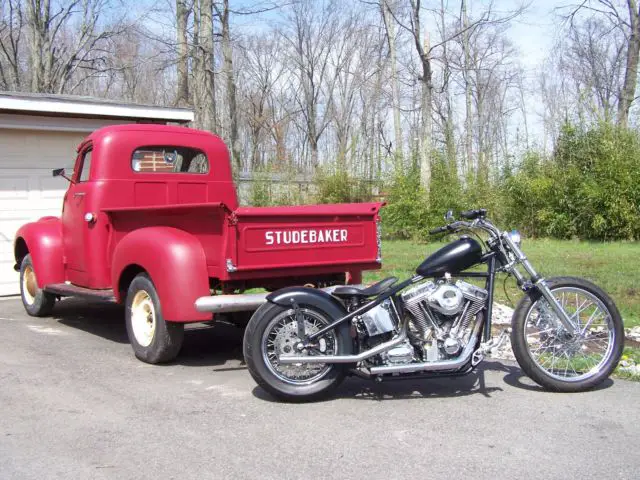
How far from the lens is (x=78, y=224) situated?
734 centimetres

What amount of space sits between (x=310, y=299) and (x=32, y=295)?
17.8ft

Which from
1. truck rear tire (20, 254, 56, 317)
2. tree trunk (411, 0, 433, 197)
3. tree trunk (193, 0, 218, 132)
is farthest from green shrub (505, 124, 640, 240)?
truck rear tire (20, 254, 56, 317)

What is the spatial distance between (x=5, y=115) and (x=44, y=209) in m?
1.56

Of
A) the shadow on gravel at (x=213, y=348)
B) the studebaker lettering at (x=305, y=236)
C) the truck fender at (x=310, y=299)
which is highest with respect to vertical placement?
the studebaker lettering at (x=305, y=236)

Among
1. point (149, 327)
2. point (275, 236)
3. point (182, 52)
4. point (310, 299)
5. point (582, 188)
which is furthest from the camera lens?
point (182, 52)

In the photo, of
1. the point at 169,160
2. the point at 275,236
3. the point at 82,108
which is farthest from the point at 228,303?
the point at 82,108

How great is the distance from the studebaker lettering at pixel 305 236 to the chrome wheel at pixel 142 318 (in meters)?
1.29

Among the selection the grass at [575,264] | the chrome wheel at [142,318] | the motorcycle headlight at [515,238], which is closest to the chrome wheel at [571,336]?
the motorcycle headlight at [515,238]

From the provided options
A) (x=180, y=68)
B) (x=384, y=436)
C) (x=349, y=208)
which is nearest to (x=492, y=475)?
(x=384, y=436)

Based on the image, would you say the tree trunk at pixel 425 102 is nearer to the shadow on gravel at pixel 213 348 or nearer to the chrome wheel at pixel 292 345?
the shadow on gravel at pixel 213 348

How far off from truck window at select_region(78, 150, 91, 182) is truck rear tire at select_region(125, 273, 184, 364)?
6.31 feet

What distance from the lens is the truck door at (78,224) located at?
282 inches

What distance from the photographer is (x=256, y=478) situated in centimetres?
347

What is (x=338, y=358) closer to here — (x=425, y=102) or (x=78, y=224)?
(x=78, y=224)
